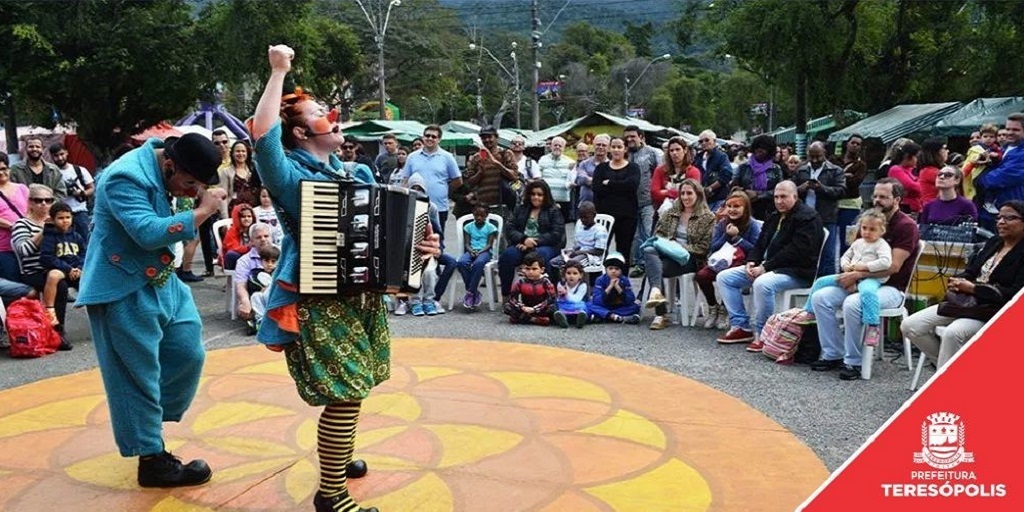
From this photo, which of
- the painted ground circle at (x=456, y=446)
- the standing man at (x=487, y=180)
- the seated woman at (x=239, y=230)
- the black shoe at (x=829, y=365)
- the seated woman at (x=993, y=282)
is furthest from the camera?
the standing man at (x=487, y=180)

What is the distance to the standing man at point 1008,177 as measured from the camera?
6.77m

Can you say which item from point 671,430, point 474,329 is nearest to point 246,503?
point 671,430

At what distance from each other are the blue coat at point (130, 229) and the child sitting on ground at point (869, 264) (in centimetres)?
419

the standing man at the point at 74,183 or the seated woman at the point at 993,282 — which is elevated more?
the standing man at the point at 74,183

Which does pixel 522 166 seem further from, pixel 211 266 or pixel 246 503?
pixel 246 503

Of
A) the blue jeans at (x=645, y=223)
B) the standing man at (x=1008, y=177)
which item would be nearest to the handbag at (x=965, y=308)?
the standing man at (x=1008, y=177)

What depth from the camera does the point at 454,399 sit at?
4992mm

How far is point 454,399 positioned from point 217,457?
1426 millimetres

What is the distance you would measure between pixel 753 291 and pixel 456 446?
10.5 feet

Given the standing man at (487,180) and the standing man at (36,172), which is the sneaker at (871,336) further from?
the standing man at (36,172)

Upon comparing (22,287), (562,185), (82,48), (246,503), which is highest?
(82,48)

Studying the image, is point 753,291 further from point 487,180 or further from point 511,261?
point 487,180

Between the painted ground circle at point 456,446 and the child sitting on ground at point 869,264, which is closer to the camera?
the painted ground circle at point 456,446

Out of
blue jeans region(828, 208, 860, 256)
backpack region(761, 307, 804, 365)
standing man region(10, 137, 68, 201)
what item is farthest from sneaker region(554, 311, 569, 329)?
standing man region(10, 137, 68, 201)
